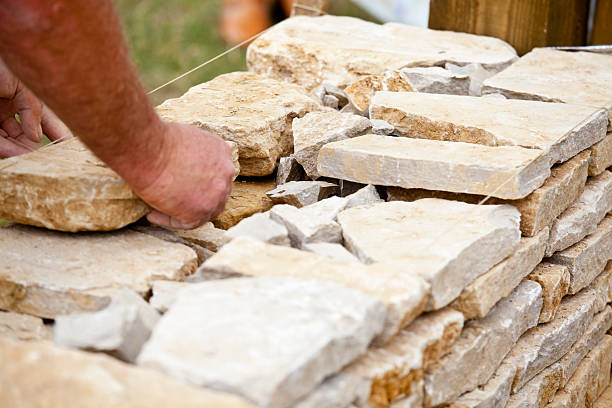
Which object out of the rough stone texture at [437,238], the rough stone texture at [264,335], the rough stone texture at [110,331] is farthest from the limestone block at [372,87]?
the rough stone texture at [110,331]

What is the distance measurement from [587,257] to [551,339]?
39cm

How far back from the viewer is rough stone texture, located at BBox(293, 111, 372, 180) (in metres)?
2.91

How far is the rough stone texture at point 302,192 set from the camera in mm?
2805

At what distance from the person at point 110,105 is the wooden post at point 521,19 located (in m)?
2.13

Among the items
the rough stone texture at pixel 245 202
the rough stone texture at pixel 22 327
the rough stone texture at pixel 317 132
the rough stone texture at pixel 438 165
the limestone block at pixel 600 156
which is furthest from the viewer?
the limestone block at pixel 600 156

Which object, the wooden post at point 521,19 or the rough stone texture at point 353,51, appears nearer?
the rough stone texture at point 353,51

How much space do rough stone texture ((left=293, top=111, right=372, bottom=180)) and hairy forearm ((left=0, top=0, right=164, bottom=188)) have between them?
2.79 ft

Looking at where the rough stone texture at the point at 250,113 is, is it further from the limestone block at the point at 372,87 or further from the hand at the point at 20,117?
the hand at the point at 20,117

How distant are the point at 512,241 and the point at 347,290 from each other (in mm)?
741

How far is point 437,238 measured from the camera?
2.26m

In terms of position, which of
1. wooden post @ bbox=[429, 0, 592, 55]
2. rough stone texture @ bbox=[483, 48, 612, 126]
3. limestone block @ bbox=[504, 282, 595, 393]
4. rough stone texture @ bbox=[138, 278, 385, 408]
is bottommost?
limestone block @ bbox=[504, 282, 595, 393]

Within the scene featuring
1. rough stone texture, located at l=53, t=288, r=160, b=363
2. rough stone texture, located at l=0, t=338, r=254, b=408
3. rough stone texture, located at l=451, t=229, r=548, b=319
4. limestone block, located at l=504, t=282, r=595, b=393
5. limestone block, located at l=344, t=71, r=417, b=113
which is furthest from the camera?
limestone block, located at l=344, t=71, r=417, b=113

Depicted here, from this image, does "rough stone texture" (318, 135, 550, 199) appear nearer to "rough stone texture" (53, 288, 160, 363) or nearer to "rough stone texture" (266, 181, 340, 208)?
"rough stone texture" (266, 181, 340, 208)

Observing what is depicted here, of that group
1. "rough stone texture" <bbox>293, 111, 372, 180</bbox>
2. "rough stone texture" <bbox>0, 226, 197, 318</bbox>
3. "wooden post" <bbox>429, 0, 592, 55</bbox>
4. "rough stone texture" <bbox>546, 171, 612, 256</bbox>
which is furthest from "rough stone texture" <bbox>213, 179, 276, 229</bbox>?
"wooden post" <bbox>429, 0, 592, 55</bbox>
